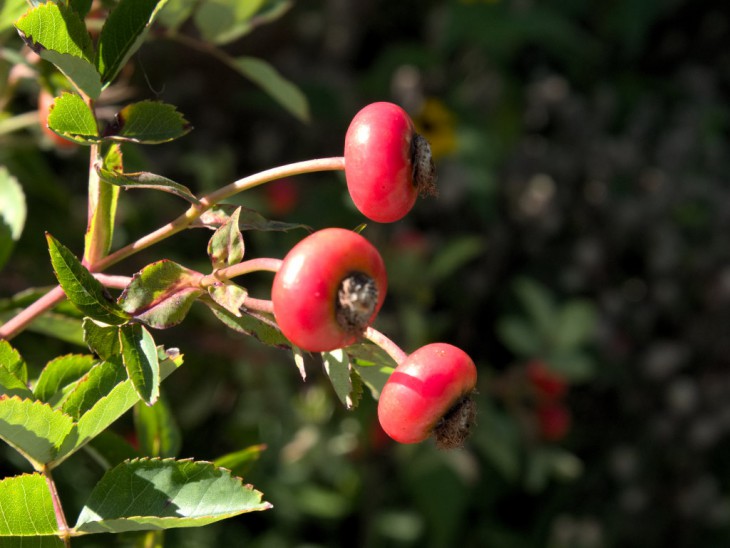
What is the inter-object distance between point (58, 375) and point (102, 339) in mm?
115

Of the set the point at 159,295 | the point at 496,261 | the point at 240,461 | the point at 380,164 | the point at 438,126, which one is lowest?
the point at 496,261

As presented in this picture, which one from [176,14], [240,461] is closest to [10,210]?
[176,14]

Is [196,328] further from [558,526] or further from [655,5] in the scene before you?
[655,5]

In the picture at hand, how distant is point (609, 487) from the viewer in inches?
94.4

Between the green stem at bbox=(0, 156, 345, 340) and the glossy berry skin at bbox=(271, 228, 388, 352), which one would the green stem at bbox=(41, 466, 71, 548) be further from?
the glossy berry skin at bbox=(271, 228, 388, 352)

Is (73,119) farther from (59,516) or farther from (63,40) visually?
(59,516)

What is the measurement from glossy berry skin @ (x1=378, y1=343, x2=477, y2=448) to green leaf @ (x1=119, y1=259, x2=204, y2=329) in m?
0.17

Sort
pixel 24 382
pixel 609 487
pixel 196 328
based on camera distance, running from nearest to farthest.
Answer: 1. pixel 24 382
2. pixel 196 328
3. pixel 609 487

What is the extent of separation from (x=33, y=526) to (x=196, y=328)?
3.74 feet

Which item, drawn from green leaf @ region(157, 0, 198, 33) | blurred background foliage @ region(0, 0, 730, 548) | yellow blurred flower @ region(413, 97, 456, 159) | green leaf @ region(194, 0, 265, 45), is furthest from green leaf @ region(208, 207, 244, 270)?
yellow blurred flower @ region(413, 97, 456, 159)

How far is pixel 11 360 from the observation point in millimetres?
707

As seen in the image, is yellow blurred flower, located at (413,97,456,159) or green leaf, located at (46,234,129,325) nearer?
green leaf, located at (46,234,129,325)

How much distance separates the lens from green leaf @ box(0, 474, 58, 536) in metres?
0.65

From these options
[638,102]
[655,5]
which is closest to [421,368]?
[655,5]
